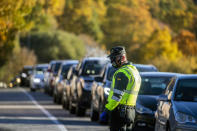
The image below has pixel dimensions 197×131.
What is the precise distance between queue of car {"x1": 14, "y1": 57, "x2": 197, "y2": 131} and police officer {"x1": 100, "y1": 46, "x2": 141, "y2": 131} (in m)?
2.16

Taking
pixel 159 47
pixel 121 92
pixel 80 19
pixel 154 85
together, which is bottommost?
pixel 159 47

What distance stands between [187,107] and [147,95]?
178 inches

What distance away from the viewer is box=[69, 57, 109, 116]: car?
23156mm

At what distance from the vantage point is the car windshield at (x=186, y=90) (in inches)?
546

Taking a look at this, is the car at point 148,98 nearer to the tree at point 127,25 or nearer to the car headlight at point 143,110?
the car headlight at point 143,110

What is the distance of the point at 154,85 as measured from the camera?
1845 cm

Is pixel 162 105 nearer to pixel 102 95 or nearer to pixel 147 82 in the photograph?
pixel 147 82

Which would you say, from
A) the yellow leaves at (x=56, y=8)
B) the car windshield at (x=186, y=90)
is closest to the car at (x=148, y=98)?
the car windshield at (x=186, y=90)

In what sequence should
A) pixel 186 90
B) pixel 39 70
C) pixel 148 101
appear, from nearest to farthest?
pixel 186 90 < pixel 148 101 < pixel 39 70

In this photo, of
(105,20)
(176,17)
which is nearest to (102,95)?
(105,20)

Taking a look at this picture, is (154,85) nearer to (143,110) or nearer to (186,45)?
(143,110)

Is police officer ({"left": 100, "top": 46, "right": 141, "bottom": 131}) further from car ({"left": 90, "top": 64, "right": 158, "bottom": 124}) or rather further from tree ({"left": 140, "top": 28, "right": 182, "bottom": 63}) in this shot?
tree ({"left": 140, "top": 28, "right": 182, "bottom": 63})

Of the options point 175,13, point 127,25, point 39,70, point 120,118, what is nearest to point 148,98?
point 120,118

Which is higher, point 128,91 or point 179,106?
point 128,91
